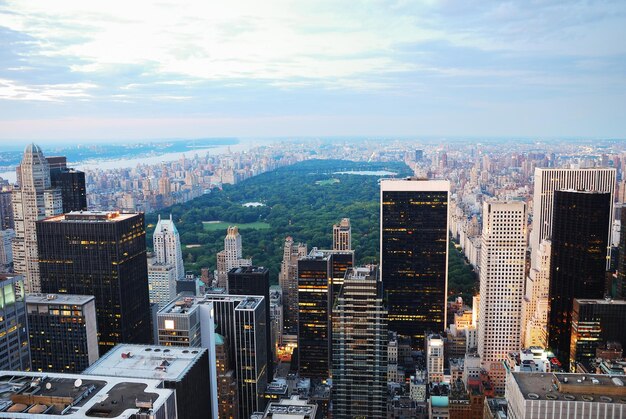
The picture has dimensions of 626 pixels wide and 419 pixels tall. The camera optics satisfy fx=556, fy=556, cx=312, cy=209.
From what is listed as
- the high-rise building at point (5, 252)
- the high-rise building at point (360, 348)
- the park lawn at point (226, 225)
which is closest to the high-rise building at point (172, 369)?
the high-rise building at point (360, 348)

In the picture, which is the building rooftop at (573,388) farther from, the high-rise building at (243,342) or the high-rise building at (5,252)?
the high-rise building at (5,252)

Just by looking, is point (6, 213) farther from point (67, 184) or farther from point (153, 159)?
point (153, 159)

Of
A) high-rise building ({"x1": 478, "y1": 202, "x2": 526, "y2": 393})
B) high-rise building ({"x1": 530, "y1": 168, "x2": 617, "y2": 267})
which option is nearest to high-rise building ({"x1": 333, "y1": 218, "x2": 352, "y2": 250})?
high-rise building ({"x1": 530, "y1": 168, "x2": 617, "y2": 267})

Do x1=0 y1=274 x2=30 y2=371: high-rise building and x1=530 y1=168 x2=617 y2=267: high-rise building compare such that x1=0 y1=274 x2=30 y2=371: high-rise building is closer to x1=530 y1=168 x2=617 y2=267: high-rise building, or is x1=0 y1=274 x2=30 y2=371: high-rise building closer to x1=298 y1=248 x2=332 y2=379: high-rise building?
x1=298 y1=248 x2=332 y2=379: high-rise building

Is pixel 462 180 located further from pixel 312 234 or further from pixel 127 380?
pixel 127 380

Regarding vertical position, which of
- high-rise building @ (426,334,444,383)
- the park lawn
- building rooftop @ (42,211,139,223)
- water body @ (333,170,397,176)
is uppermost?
building rooftop @ (42,211,139,223)

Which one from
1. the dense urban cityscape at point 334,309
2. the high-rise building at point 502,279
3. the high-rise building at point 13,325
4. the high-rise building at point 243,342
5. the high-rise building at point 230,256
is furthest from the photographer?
the high-rise building at point 230,256
